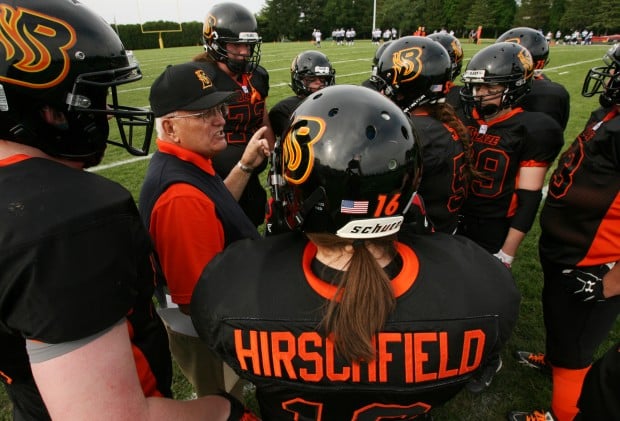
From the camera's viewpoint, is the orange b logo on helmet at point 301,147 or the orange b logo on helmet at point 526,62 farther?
the orange b logo on helmet at point 526,62

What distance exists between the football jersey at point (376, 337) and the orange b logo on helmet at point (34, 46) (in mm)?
807

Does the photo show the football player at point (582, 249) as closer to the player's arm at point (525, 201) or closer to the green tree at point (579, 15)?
the player's arm at point (525, 201)

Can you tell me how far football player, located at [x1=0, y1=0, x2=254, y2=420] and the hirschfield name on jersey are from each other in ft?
1.14

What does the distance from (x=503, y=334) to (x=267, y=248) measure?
0.80 metres

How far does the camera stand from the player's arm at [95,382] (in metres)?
0.98

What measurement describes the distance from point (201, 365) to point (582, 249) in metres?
2.46

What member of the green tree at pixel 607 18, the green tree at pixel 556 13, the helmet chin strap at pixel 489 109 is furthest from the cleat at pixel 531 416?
the green tree at pixel 556 13

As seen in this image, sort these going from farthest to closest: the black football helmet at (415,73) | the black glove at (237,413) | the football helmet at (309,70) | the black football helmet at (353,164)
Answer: the football helmet at (309,70), the black football helmet at (415,73), the black glove at (237,413), the black football helmet at (353,164)

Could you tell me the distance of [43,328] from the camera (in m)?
0.95

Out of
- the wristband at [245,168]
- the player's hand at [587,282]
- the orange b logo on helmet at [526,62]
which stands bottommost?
the player's hand at [587,282]

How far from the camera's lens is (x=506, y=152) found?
3080 mm

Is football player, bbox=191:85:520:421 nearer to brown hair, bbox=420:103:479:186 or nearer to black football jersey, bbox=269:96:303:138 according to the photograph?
brown hair, bbox=420:103:479:186

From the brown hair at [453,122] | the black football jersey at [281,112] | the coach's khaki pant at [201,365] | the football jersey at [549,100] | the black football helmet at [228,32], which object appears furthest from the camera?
the black football jersey at [281,112]

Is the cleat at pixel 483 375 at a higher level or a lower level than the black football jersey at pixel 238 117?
lower
